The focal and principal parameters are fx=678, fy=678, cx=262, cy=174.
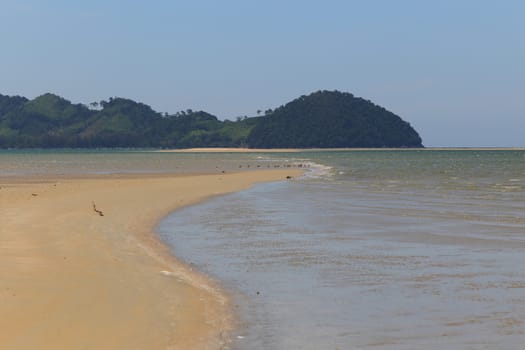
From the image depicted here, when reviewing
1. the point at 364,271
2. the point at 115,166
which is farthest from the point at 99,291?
the point at 115,166

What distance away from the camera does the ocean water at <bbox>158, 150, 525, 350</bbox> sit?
30.3ft

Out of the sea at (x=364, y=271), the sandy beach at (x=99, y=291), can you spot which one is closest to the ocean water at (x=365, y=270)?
the sea at (x=364, y=271)

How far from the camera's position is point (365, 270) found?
1380cm

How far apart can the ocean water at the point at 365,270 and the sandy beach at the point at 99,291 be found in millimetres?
592

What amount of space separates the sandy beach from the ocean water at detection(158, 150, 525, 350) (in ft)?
1.94

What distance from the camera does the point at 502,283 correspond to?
40.4ft

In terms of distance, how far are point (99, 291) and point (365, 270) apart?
5.46 metres

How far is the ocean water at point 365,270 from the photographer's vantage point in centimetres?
923

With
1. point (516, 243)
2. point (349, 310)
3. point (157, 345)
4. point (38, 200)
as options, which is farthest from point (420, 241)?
point (38, 200)

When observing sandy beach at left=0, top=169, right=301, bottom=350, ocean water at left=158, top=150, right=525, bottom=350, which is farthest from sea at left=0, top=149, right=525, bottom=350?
sandy beach at left=0, top=169, right=301, bottom=350

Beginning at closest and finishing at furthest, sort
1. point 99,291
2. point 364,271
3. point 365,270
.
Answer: point 99,291
point 364,271
point 365,270

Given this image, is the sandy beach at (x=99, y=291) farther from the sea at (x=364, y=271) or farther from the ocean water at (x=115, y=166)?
the ocean water at (x=115, y=166)

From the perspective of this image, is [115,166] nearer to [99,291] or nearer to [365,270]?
[365,270]

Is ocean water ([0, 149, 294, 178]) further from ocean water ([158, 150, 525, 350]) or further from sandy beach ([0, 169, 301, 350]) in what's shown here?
sandy beach ([0, 169, 301, 350])
